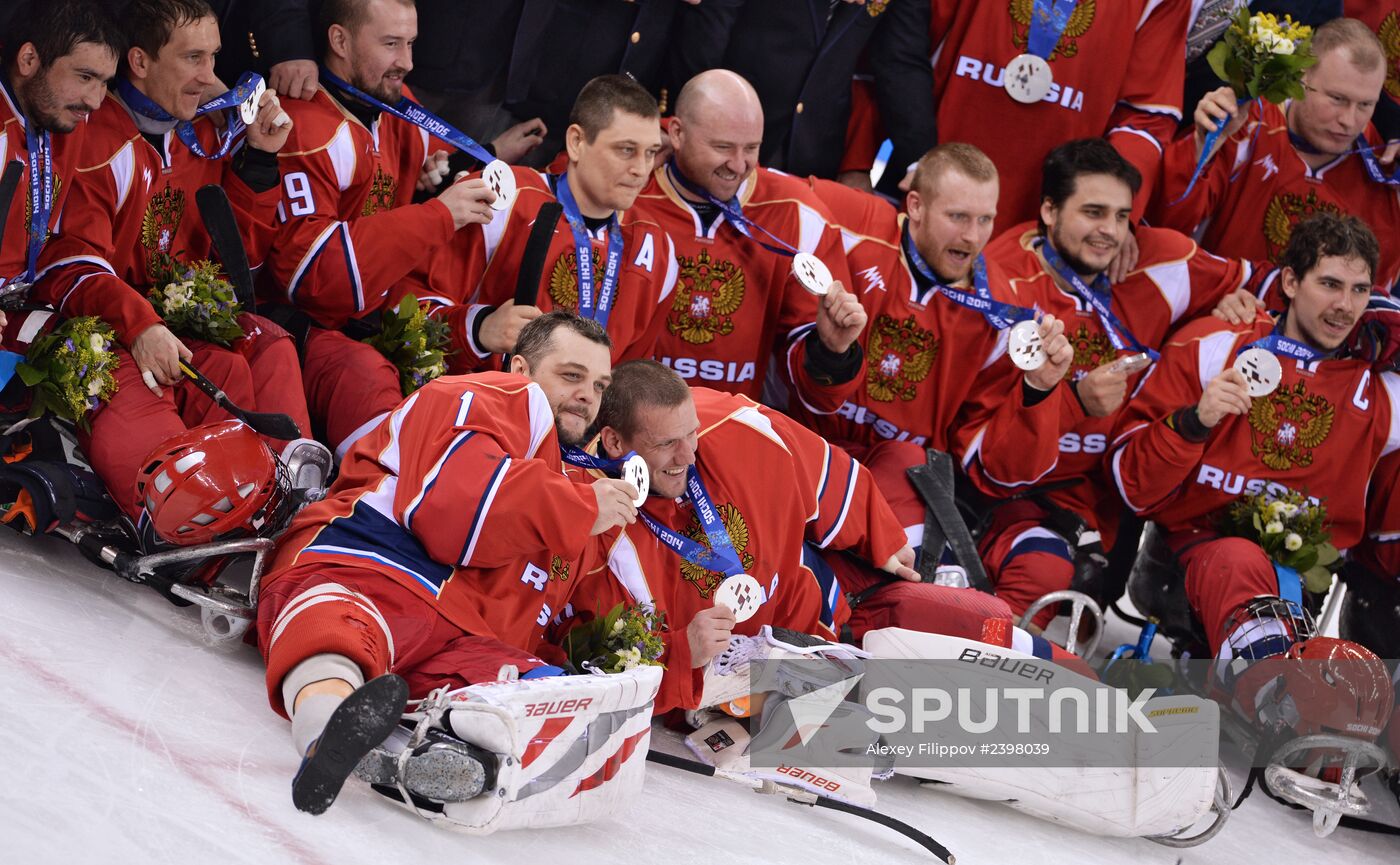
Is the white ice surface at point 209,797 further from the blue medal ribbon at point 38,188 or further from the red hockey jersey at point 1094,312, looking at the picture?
the red hockey jersey at point 1094,312

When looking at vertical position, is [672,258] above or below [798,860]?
above

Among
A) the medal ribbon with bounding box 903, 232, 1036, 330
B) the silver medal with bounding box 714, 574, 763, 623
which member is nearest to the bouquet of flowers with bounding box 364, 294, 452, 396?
the silver medal with bounding box 714, 574, 763, 623

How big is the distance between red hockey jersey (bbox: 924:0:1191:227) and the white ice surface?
2.56 meters

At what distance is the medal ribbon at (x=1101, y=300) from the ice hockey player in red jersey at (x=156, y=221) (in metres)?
2.66

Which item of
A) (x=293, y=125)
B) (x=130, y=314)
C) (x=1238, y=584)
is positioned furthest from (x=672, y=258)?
(x=1238, y=584)

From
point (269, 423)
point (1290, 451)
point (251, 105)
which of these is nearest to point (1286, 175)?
point (1290, 451)

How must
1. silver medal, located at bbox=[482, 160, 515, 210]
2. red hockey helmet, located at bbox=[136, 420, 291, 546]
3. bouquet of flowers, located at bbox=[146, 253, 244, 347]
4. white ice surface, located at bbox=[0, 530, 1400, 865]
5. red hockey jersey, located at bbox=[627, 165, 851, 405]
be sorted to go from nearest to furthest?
1. white ice surface, located at bbox=[0, 530, 1400, 865]
2. red hockey helmet, located at bbox=[136, 420, 291, 546]
3. bouquet of flowers, located at bbox=[146, 253, 244, 347]
4. silver medal, located at bbox=[482, 160, 515, 210]
5. red hockey jersey, located at bbox=[627, 165, 851, 405]

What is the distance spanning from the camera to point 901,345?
16.3 ft

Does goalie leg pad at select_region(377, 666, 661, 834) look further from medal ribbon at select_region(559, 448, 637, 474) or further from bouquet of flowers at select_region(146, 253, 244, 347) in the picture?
bouquet of flowers at select_region(146, 253, 244, 347)

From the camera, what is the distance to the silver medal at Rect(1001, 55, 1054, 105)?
5375 mm

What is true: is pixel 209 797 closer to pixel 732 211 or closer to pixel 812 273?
pixel 812 273

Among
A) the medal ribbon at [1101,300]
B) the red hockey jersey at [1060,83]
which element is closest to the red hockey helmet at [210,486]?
the medal ribbon at [1101,300]

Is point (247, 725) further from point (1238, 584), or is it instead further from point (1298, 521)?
point (1298, 521)

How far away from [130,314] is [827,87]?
2574 mm
